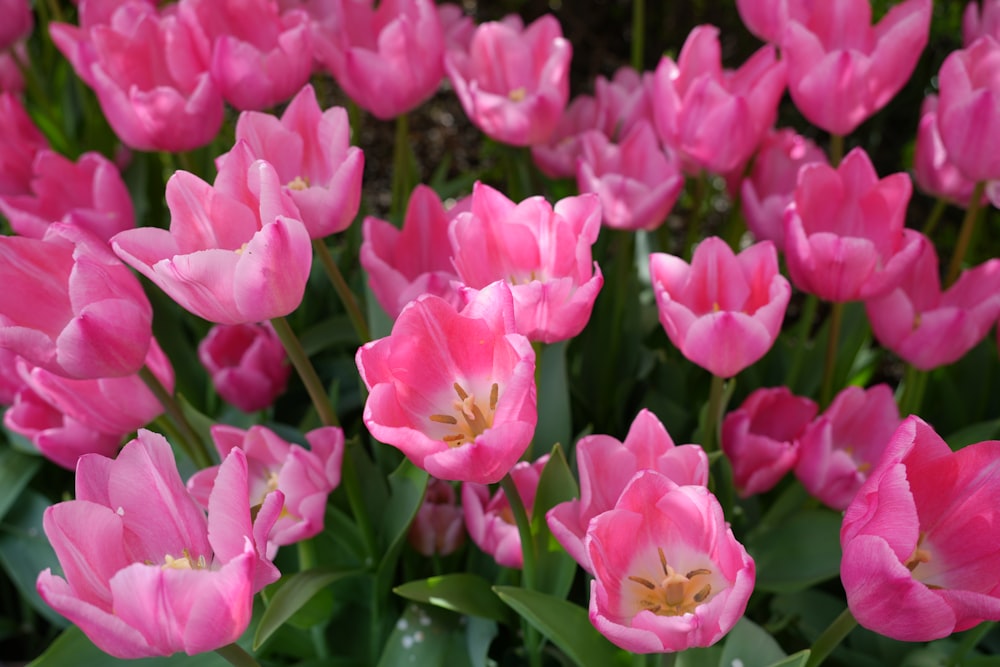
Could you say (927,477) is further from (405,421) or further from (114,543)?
(114,543)

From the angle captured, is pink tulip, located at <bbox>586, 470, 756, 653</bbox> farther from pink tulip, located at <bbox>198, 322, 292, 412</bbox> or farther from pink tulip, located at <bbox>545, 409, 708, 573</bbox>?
pink tulip, located at <bbox>198, 322, 292, 412</bbox>

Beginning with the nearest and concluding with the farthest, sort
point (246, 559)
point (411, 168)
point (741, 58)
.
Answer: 1. point (246, 559)
2. point (411, 168)
3. point (741, 58)

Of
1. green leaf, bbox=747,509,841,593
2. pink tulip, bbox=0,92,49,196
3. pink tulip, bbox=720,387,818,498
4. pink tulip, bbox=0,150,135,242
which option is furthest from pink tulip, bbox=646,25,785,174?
pink tulip, bbox=0,92,49,196

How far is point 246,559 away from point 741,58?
160cm

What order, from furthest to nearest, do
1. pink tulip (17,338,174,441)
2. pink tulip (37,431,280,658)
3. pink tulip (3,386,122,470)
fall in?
pink tulip (3,386,122,470)
pink tulip (17,338,174,441)
pink tulip (37,431,280,658)

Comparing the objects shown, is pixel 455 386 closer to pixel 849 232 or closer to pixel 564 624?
pixel 564 624

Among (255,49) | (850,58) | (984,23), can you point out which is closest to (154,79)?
(255,49)

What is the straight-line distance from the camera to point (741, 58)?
74.2 inches

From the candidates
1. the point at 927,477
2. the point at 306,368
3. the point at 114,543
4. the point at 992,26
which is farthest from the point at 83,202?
the point at 992,26

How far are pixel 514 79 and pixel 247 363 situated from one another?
17.8 inches

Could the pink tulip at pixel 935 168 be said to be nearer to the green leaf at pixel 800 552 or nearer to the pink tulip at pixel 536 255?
the green leaf at pixel 800 552

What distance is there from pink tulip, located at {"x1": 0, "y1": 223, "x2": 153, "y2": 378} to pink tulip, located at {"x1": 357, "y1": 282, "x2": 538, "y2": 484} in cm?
21

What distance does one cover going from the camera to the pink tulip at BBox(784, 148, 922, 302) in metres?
0.84

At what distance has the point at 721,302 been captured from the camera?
831 mm
